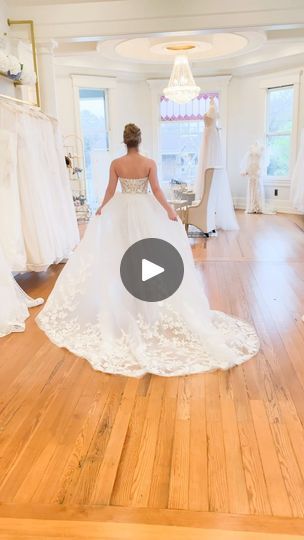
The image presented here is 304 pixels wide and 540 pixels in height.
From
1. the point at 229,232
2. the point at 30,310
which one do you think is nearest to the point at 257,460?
the point at 30,310

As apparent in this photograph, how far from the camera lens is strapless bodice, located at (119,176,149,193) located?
9.93 ft

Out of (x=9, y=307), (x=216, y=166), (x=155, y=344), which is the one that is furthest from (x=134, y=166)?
(x=216, y=166)

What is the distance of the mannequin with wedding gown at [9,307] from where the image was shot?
10.4 ft

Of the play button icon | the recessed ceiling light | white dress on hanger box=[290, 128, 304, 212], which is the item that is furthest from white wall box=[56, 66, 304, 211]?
the play button icon

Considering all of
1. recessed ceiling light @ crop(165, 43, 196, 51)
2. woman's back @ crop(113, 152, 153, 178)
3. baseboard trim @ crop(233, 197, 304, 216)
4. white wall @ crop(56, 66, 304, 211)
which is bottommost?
baseboard trim @ crop(233, 197, 304, 216)

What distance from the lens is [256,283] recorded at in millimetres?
4164

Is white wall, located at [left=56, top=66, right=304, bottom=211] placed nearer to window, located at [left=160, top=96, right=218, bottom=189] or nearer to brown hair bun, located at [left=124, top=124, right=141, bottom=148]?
window, located at [left=160, top=96, right=218, bottom=189]

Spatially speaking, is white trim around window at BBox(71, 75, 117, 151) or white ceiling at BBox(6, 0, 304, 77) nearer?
white ceiling at BBox(6, 0, 304, 77)

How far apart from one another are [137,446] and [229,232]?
526cm

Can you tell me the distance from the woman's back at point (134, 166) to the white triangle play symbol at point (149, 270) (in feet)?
2.08

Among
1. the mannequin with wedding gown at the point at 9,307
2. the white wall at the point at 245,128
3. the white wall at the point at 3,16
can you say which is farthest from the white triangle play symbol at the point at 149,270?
the white wall at the point at 245,128

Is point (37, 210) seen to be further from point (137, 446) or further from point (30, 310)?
point (137, 446)

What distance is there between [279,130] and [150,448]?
8.10 metres

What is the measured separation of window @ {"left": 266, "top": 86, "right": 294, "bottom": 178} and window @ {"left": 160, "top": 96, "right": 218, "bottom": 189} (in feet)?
4.03
